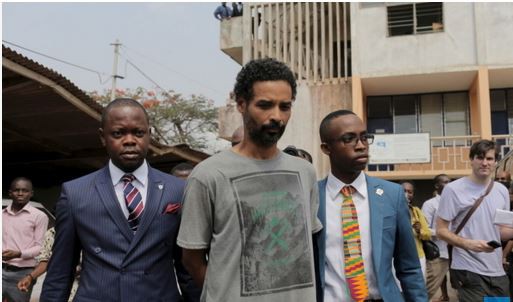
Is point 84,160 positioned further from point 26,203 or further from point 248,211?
point 248,211

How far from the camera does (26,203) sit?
255 inches

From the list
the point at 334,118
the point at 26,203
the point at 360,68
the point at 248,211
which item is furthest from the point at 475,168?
the point at 360,68

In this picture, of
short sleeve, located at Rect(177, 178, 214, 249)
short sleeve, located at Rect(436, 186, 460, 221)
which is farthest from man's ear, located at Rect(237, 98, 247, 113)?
short sleeve, located at Rect(436, 186, 460, 221)

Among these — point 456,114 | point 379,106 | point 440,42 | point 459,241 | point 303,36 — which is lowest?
point 459,241

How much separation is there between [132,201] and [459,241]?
9.24 ft

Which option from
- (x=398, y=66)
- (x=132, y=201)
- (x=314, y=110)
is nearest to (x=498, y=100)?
(x=398, y=66)

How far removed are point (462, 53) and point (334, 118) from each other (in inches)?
576

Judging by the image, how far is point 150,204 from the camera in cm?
242

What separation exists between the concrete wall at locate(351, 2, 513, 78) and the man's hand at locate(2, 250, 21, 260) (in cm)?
1261

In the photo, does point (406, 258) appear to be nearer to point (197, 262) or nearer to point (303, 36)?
point (197, 262)

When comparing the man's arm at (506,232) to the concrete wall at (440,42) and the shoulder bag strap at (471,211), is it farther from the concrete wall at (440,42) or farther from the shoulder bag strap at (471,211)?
the concrete wall at (440,42)

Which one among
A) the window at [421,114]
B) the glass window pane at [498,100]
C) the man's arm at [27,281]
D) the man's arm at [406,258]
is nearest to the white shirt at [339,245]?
the man's arm at [406,258]

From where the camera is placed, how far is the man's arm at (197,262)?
214cm

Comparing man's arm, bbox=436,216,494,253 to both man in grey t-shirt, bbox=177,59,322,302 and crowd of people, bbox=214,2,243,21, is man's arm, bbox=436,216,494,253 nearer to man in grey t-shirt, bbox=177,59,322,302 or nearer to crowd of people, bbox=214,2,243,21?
man in grey t-shirt, bbox=177,59,322,302
